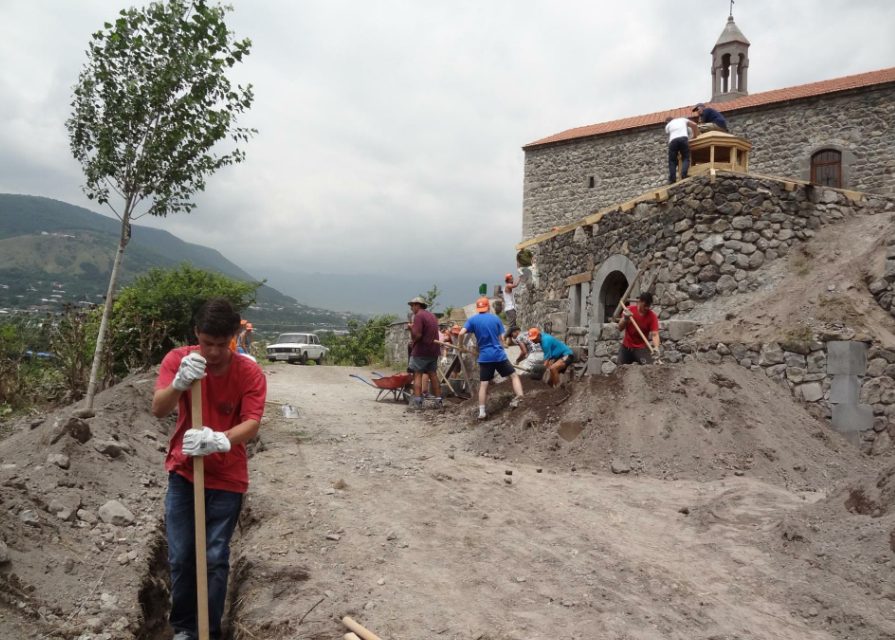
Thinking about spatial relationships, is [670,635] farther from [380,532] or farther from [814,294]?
[814,294]

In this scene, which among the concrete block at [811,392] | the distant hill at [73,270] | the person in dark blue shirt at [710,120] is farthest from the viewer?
the distant hill at [73,270]

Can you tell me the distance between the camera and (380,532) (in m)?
4.46

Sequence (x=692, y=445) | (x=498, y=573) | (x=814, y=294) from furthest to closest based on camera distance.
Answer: (x=814, y=294) < (x=692, y=445) < (x=498, y=573)

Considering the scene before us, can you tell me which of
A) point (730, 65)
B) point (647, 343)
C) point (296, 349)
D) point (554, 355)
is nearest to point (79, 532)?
point (647, 343)

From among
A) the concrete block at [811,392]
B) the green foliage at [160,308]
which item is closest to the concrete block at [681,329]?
the concrete block at [811,392]

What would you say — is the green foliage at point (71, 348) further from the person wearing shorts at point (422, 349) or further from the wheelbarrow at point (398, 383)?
the person wearing shorts at point (422, 349)

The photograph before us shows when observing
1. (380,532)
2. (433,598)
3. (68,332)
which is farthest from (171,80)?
(433,598)

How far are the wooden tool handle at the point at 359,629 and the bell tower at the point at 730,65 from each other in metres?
30.1

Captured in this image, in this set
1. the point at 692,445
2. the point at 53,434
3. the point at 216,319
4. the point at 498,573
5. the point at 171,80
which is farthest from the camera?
the point at 171,80

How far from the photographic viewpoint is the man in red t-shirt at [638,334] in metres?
8.52

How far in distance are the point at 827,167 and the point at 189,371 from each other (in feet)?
73.5

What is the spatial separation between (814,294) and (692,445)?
3.15 m

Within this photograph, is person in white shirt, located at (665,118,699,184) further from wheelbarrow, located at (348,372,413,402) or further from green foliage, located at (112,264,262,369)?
green foliage, located at (112,264,262,369)

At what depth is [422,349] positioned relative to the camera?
33.4ft
